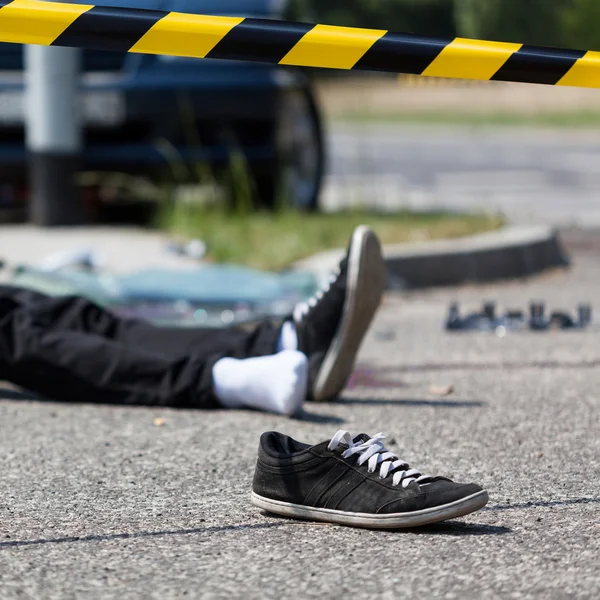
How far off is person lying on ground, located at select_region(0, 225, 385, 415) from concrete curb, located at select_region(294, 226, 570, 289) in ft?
6.82

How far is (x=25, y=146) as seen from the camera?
776 cm

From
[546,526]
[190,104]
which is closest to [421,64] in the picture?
[546,526]

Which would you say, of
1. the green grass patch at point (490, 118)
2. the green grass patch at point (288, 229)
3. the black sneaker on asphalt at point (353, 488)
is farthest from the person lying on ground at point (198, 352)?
the green grass patch at point (490, 118)

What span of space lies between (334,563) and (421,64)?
1.12 meters


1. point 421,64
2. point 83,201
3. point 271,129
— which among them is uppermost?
point 421,64

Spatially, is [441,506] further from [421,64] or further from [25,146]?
[25,146]

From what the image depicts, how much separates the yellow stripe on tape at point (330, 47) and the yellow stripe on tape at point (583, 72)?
1.44 feet

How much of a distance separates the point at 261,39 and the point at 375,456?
0.93 meters

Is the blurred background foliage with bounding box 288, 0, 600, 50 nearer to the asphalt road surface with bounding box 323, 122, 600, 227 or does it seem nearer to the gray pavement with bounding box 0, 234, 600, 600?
the asphalt road surface with bounding box 323, 122, 600, 227

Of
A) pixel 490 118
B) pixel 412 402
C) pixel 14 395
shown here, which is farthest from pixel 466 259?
pixel 490 118

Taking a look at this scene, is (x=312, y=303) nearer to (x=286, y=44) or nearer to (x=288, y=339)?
(x=288, y=339)

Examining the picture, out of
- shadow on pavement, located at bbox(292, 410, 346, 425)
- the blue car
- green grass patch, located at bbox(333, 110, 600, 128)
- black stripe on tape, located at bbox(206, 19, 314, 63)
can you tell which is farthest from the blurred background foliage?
black stripe on tape, located at bbox(206, 19, 314, 63)

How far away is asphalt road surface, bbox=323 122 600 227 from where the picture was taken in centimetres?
1011

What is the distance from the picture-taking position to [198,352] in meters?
3.85
